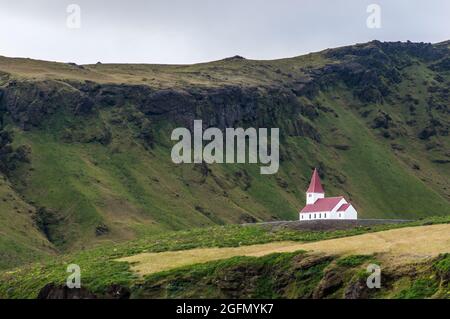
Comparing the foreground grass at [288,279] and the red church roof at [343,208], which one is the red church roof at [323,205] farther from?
the foreground grass at [288,279]

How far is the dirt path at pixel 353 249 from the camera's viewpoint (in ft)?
271

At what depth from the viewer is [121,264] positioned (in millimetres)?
101312

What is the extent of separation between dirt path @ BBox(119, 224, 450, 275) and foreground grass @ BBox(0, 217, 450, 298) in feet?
8.30

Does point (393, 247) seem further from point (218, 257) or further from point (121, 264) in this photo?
point (121, 264)

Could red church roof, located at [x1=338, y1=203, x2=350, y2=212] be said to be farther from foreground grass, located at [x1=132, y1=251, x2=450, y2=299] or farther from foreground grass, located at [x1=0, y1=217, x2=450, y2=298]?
foreground grass, located at [x1=132, y1=251, x2=450, y2=299]

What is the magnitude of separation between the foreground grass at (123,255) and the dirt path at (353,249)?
8.30ft

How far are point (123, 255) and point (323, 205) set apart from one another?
30282 mm

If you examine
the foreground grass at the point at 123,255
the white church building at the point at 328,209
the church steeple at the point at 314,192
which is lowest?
the foreground grass at the point at 123,255

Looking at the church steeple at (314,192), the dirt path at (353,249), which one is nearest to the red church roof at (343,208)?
the church steeple at (314,192)
